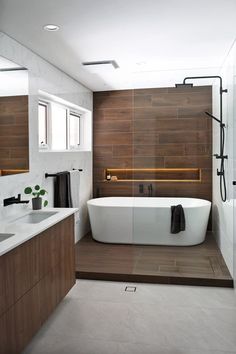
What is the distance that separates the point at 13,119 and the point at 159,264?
225 centimetres

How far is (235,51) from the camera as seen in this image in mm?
3479

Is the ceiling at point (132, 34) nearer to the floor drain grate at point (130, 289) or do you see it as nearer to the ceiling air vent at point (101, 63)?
the ceiling air vent at point (101, 63)

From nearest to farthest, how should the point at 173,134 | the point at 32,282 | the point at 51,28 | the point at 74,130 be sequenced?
1. the point at 32,282
2. the point at 51,28
3. the point at 173,134
4. the point at 74,130

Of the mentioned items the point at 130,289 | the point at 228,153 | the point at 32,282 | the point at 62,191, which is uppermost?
the point at 228,153

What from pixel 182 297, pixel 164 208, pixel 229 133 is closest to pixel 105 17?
pixel 229 133

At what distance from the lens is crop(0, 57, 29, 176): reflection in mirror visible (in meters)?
3.11

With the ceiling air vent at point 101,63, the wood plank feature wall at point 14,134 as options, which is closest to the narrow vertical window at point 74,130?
the ceiling air vent at point 101,63

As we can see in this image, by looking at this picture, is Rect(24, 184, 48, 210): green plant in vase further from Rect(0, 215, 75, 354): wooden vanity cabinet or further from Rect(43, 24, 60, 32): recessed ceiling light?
Rect(43, 24, 60, 32): recessed ceiling light

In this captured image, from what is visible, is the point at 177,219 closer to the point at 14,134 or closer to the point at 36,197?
the point at 36,197

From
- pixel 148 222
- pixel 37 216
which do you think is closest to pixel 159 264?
pixel 148 222

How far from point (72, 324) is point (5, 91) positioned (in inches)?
81.5

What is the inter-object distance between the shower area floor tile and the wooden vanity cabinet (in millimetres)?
801

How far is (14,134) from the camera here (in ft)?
10.9

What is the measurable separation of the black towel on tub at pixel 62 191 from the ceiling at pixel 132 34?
134 cm
